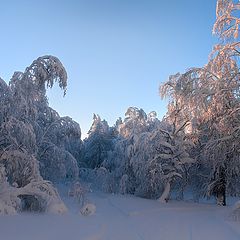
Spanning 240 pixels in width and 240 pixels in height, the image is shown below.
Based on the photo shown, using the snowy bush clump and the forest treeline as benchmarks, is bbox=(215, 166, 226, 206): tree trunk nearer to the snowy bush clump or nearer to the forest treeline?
the forest treeline

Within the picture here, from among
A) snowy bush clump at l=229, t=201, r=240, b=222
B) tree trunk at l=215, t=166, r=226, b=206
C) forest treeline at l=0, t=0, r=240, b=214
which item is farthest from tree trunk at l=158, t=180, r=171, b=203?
snowy bush clump at l=229, t=201, r=240, b=222

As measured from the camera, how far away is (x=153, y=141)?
2555 cm

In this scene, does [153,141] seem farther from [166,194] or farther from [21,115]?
[21,115]

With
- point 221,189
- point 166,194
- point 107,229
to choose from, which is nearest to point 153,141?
point 166,194

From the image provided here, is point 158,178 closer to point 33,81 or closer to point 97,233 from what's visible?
point 33,81

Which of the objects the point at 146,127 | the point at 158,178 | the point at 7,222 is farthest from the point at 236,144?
the point at 146,127

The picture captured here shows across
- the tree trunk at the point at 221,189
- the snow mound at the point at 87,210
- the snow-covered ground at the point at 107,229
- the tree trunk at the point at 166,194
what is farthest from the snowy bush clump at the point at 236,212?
the tree trunk at the point at 166,194

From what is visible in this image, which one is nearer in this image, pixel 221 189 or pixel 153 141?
pixel 221 189

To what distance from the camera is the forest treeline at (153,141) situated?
50.3 ft

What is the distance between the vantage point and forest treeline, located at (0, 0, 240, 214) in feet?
50.3

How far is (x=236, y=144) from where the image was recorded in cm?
1680

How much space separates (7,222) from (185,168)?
16.3 m

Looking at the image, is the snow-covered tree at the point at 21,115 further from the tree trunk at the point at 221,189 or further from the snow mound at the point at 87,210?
the tree trunk at the point at 221,189

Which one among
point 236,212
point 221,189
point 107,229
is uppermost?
point 221,189
